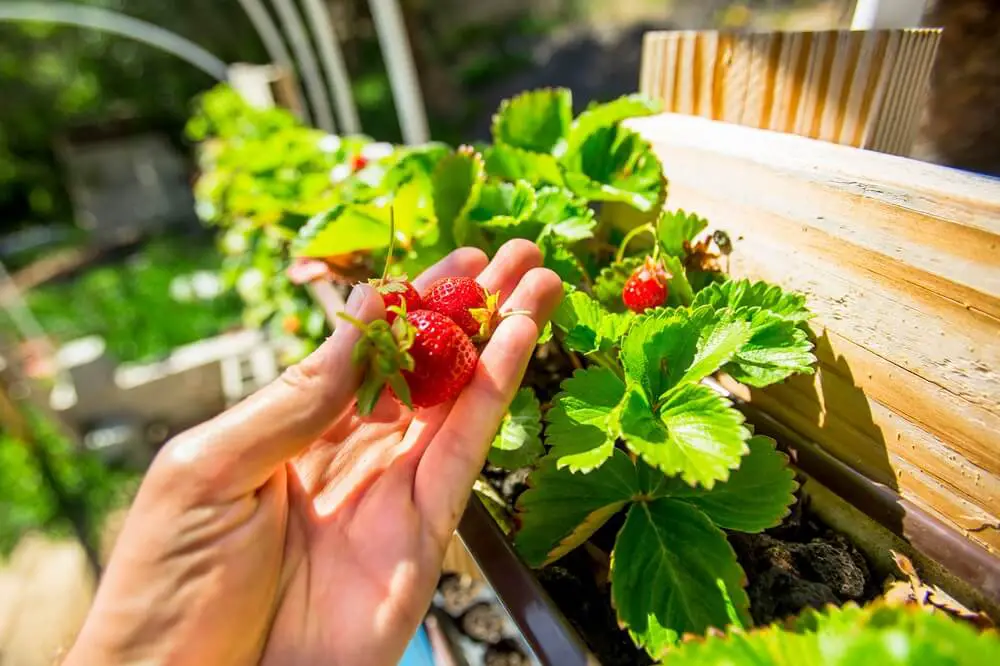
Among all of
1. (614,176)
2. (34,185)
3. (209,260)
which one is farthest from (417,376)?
A: (34,185)

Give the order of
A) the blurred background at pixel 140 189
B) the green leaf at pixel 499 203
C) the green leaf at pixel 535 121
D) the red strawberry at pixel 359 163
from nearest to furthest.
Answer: the green leaf at pixel 499 203 → the green leaf at pixel 535 121 → the red strawberry at pixel 359 163 → the blurred background at pixel 140 189

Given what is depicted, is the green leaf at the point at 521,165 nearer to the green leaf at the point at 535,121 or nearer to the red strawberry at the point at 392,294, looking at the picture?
the green leaf at the point at 535,121

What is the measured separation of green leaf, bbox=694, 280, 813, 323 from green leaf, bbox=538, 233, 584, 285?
0.16 meters

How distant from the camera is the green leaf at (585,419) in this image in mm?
524

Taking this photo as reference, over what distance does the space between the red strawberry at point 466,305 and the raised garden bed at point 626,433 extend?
0.07m

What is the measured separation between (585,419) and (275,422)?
0.28 metres

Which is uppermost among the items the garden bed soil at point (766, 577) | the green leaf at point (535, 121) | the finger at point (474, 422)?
the green leaf at point (535, 121)

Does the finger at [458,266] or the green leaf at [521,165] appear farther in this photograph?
the green leaf at [521,165]

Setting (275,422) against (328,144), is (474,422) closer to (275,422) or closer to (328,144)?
(275,422)

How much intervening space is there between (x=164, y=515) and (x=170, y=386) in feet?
9.49

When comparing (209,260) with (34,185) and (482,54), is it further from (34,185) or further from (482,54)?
(482,54)

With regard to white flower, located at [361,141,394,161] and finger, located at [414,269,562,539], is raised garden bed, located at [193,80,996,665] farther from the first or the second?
white flower, located at [361,141,394,161]

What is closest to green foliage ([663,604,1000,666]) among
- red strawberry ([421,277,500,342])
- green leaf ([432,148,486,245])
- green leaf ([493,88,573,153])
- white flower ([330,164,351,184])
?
red strawberry ([421,277,500,342])

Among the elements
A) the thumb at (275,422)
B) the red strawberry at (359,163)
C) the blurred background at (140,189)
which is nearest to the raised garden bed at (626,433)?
the thumb at (275,422)
